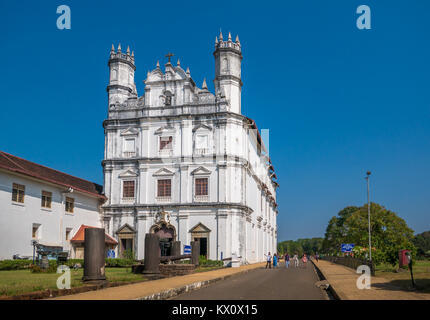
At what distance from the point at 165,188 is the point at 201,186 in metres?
3.30

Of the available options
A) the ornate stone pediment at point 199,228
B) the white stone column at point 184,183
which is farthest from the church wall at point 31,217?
the ornate stone pediment at point 199,228

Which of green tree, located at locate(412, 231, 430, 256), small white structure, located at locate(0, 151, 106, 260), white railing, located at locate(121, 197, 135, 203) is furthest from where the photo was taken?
green tree, located at locate(412, 231, 430, 256)

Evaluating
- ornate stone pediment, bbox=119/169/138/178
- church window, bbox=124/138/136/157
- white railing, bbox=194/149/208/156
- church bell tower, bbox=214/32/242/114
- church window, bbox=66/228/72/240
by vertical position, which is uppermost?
church bell tower, bbox=214/32/242/114

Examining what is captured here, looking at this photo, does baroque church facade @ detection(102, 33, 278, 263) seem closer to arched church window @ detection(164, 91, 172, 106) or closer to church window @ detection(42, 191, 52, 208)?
arched church window @ detection(164, 91, 172, 106)

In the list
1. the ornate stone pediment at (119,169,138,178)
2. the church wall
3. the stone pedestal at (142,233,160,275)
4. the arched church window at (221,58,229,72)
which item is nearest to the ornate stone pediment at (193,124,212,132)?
the arched church window at (221,58,229,72)

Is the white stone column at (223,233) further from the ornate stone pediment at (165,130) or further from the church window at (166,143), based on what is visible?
the ornate stone pediment at (165,130)

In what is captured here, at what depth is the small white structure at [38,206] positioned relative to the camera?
29.2 meters

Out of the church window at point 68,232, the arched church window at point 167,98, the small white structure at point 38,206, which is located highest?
the arched church window at point 167,98

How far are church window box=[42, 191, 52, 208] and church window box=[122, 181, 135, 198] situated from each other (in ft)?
28.6

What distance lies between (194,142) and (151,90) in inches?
257

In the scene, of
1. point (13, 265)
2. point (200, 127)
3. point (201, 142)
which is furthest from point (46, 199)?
point (200, 127)

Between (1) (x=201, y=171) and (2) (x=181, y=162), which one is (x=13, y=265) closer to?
(2) (x=181, y=162)

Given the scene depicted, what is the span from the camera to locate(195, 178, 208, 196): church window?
40250 millimetres

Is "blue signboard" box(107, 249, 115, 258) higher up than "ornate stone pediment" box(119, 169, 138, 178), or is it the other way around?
"ornate stone pediment" box(119, 169, 138, 178)
